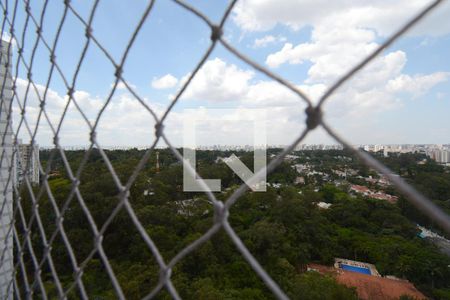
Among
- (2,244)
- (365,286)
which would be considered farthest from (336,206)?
(2,244)

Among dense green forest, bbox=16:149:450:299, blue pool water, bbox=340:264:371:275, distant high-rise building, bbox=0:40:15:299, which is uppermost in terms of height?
distant high-rise building, bbox=0:40:15:299

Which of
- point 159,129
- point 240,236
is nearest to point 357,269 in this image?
point 240,236

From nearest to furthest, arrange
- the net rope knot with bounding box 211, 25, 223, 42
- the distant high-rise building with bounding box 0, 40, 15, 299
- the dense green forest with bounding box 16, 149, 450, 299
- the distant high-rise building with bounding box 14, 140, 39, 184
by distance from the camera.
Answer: the net rope knot with bounding box 211, 25, 223, 42, the distant high-rise building with bounding box 14, 140, 39, 184, the distant high-rise building with bounding box 0, 40, 15, 299, the dense green forest with bounding box 16, 149, 450, 299

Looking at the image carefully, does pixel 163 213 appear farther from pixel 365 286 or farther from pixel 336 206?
pixel 336 206

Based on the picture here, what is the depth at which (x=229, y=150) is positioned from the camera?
13.9 meters

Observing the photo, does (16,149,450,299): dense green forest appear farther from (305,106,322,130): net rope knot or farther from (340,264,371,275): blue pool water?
(305,106,322,130): net rope knot

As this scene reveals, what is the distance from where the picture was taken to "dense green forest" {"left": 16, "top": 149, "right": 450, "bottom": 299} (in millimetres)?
4543

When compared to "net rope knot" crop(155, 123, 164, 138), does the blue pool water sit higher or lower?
lower

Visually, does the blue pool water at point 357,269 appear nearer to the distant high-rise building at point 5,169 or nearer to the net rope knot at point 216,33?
the distant high-rise building at point 5,169

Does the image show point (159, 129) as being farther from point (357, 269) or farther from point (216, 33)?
point (357, 269)

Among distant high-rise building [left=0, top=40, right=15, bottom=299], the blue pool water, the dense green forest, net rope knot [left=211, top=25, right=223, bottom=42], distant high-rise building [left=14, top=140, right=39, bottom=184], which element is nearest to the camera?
net rope knot [left=211, top=25, right=223, bottom=42]

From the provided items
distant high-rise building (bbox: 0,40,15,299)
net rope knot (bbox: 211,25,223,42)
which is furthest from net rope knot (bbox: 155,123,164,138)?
distant high-rise building (bbox: 0,40,15,299)

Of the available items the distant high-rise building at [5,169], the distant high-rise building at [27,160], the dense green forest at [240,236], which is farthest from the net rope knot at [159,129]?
the dense green forest at [240,236]

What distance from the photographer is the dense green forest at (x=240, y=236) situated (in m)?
4.54
